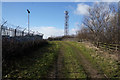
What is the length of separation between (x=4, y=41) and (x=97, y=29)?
16.0 metres

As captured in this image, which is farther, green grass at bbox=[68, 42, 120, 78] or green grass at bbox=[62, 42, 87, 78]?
green grass at bbox=[68, 42, 120, 78]

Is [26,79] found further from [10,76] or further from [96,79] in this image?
[96,79]

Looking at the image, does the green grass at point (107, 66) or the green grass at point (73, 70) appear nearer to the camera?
the green grass at point (73, 70)

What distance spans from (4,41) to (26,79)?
122 inches

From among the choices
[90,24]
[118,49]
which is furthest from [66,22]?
[118,49]

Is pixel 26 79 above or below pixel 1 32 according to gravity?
below

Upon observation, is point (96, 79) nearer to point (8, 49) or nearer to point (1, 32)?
point (8, 49)

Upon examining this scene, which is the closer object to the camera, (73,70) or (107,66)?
(73,70)

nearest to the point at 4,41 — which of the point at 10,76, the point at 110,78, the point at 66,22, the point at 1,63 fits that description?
the point at 1,63

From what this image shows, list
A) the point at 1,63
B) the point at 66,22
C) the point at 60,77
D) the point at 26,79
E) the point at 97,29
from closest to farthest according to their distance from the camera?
1. the point at 26,79
2. the point at 60,77
3. the point at 1,63
4. the point at 97,29
5. the point at 66,22

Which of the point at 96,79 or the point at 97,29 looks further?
the point at 97,29

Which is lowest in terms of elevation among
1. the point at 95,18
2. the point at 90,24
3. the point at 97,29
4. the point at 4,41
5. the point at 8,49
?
the point at 8,49

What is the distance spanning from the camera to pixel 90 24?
1909 centimetres

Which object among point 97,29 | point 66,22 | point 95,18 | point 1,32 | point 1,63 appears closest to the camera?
point 1,63
